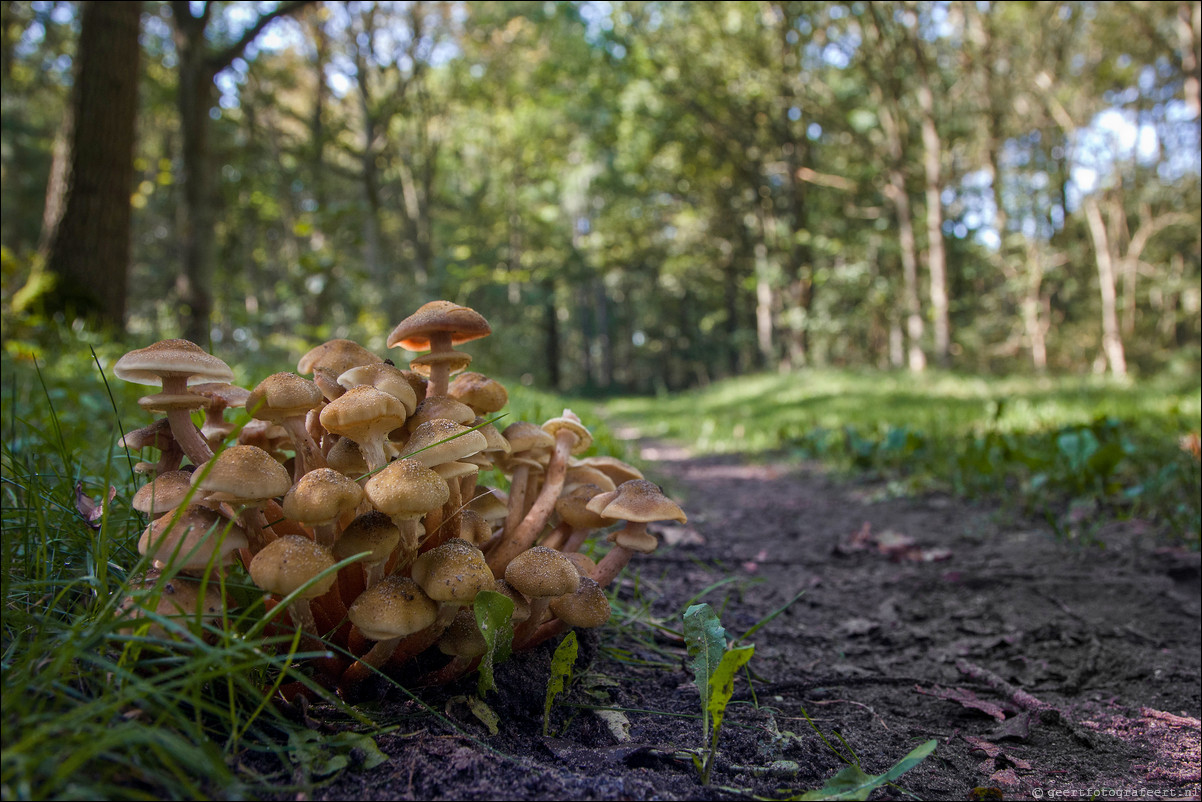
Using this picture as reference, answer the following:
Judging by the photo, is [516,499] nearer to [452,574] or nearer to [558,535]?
[558,535]

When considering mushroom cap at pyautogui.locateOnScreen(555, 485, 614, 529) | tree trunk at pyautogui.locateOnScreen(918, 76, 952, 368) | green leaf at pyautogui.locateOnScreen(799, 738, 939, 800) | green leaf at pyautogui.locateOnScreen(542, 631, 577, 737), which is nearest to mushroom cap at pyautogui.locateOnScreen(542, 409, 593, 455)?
mushroom cap at pyautogui.locateOnScreen(555, 485, 614, 529)

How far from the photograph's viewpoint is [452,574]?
113 cm

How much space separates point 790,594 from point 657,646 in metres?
0.88

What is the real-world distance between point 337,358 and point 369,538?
46 centimetres

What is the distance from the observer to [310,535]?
1385 mm

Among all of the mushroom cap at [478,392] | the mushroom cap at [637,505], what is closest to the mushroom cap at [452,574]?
the mushroom cap at [637,505]

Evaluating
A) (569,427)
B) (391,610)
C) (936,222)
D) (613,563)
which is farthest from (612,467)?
(936,222)

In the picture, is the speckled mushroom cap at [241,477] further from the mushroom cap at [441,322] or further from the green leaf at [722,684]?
the green leaf at [722,684]

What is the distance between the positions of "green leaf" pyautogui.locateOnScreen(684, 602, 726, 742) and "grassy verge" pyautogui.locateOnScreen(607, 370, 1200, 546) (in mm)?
2447

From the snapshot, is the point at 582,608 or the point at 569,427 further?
the point at 569,427

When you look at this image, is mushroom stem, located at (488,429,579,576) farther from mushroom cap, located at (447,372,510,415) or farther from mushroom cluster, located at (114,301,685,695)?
mushroom cap, located at (447,372,510,415)

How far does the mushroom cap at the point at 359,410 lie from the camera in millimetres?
1171

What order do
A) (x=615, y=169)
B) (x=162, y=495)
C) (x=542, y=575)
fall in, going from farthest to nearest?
(x=615, y=169) → (x=542, y=575) → (x=162, y=495)

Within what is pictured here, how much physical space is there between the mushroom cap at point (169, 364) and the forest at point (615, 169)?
13.0 ft
